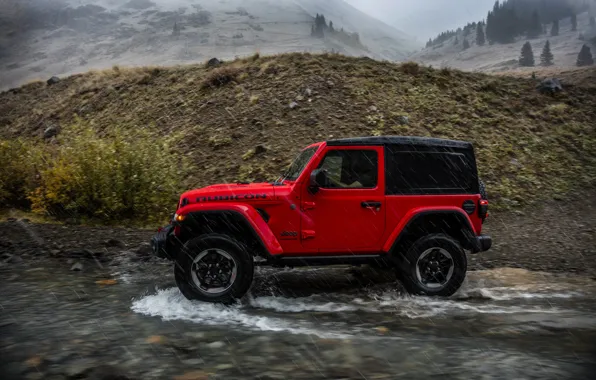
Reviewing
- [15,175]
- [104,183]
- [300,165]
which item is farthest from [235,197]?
[15,175]

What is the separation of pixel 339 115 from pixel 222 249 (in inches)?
489

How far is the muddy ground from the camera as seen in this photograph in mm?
3758

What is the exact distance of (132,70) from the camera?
1049 inches

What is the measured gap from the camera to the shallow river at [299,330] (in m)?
3.74

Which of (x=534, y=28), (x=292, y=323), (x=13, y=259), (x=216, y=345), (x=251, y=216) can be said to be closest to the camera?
(x=216, y=345)

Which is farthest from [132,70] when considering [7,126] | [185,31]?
[185,31]

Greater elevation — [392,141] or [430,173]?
[392,141]

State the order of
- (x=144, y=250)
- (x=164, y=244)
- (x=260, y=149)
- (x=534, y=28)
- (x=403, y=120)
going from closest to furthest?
1. (x=164, y=244)
2. (x=144, y=250)
3. (x=260, y=149)
4. (x=403, y=120)
5. (x=534, y=28)

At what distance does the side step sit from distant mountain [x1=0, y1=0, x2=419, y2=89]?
214 feet

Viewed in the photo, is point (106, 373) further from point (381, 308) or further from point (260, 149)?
point (260, 149)

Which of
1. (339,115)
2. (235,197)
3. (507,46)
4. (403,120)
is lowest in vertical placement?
(235,197)

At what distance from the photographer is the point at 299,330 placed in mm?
4691

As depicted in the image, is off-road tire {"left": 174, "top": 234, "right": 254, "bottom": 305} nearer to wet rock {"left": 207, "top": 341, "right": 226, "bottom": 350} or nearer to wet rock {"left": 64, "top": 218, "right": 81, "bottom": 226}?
wet rock {"left": 207, "top": 341, "right": 226, "bottom": 350}

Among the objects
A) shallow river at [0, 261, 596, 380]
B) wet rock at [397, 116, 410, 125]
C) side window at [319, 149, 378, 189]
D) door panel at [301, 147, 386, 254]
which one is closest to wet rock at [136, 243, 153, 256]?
shallow river at [0, 261, 596, 380]
